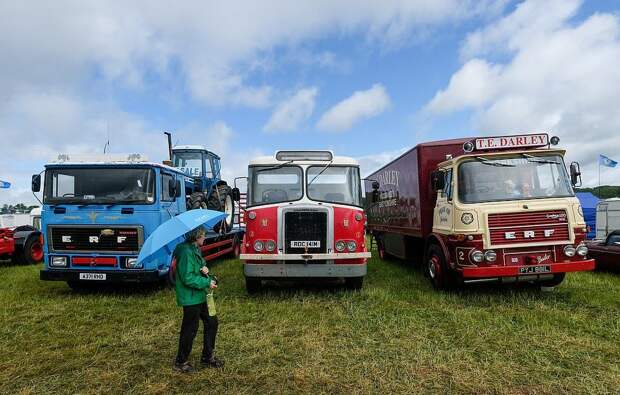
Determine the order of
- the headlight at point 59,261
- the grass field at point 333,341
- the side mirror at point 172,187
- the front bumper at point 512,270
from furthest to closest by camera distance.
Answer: the side mirror at point 172,187 → the headlight at point 59,261 → the front bumper at point 512,270 → the grass field at point 333,341

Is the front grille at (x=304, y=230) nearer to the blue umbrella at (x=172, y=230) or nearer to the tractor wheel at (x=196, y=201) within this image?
the blue umbrella at (x=172, y=230)

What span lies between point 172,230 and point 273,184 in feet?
14.2

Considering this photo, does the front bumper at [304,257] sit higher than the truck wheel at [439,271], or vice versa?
the front bumper at [304,257]

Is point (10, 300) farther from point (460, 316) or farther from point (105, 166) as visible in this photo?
point (460, 316)

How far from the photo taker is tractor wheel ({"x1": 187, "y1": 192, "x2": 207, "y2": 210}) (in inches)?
420

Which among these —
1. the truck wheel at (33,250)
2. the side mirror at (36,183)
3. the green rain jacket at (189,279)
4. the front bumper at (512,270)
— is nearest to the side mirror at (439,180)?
the front bumper at (512,270)

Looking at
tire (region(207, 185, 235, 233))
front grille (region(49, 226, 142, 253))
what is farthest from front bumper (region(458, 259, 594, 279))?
tire (region(207, 185, 235, 233))

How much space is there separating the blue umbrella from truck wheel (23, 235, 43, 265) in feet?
39.1

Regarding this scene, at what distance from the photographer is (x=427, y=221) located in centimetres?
912

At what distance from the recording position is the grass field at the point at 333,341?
4230 mm

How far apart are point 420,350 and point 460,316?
164 centimetres

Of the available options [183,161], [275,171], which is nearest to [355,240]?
[275,171]

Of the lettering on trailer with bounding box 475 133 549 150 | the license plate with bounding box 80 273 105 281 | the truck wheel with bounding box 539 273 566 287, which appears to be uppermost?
the lettering on trailer with bounding box 475 133 549 150

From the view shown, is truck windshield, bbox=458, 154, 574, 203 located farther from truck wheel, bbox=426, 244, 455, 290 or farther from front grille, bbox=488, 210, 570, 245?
truck wheel, bbox=426, 244, 455, 290
